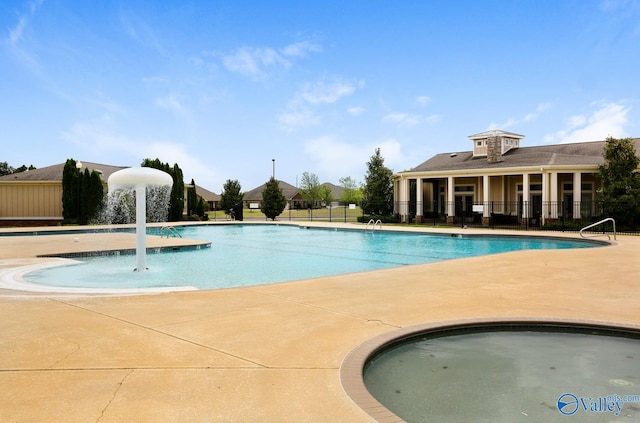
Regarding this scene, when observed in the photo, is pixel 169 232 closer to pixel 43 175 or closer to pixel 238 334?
pixel 43 175

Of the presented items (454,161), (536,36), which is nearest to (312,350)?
(536,36)

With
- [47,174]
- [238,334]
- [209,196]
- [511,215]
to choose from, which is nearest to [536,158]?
[511,215]

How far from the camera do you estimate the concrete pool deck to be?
12.1ft

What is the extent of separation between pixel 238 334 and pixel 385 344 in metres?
1.70

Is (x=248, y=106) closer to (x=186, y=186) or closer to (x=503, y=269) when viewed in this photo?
(x=186, y=186)

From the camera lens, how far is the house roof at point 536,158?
2936cm

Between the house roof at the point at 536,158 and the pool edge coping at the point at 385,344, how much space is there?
80.1 feet

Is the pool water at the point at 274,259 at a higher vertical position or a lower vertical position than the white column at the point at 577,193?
lower

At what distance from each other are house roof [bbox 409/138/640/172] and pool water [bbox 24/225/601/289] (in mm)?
9346

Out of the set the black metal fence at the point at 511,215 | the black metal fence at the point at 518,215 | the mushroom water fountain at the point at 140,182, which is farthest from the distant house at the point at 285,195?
the mushroom water fountain at the point at 140,182

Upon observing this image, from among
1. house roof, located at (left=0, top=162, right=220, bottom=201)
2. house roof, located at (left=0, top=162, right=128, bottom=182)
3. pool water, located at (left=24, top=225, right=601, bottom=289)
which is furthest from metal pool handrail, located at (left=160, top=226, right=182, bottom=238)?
house roof, located at (left=0, top=162, right=128, bottom=182)

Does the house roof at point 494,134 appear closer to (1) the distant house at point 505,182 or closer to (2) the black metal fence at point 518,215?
(1) the distant house at point 505,182

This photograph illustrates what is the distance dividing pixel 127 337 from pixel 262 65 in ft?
74.7

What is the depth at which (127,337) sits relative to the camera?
5492 mm
